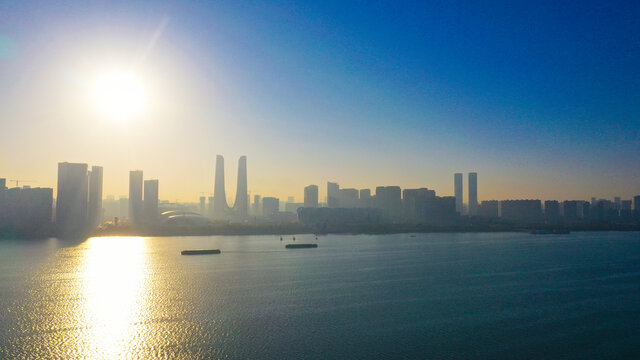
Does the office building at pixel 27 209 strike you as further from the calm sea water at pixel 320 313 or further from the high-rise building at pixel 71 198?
the calm sea water at pixel 320 313

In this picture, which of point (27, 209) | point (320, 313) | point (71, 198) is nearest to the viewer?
point (320, 313)

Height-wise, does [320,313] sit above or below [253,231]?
above

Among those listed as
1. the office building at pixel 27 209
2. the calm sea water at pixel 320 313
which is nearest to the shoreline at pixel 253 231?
the office building at pixel 27 209

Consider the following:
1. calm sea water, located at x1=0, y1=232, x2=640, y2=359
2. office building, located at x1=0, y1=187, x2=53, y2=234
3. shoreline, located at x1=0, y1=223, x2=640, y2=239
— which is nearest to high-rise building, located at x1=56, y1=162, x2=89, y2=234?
office building, located at x1=0, y1=187, x2=53, y2=234

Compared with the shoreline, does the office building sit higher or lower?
higher

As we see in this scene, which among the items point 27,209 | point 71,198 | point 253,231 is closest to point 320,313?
point 253,231

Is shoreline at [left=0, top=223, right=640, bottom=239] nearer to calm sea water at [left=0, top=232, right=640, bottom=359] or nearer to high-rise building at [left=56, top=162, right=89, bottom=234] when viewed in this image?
high-rise building at [left=56, top=162, right=89, bottom=234]

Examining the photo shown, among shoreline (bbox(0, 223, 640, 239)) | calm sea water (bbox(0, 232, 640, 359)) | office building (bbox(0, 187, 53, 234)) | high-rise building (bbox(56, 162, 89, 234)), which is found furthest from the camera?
high-rise building (bbox(56, 162, 89, 234))

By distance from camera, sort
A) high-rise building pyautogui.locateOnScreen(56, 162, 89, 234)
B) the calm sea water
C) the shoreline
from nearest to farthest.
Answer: the calm sea water
the shoreline
high-rise building pyautogui.locateOnScreen(56, 162, 89, 234)

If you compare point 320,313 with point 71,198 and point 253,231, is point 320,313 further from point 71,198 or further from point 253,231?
point 71,198
